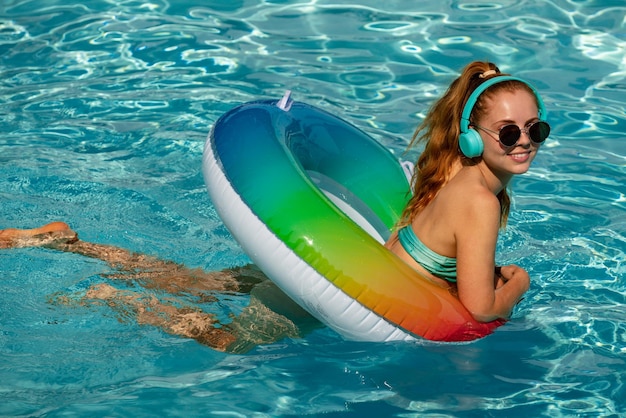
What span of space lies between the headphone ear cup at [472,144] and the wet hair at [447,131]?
0.23 ft

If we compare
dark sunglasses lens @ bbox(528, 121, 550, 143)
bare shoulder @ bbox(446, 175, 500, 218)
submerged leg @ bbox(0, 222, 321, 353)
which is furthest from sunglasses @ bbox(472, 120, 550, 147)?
submerged leg @ bbox(0, 222, 321, 353)

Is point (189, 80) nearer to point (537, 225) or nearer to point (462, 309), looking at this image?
point (537, 225)

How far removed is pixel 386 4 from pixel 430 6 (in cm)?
41

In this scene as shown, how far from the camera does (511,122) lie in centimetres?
391

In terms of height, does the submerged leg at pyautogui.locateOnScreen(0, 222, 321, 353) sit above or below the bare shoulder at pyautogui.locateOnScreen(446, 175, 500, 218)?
below

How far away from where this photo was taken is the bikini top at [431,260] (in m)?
4.06

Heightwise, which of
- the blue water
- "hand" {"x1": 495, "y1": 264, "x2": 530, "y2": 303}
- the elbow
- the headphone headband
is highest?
the headphone headband

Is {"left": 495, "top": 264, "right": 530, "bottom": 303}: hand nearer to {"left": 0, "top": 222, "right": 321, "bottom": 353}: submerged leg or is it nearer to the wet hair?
the wet hair

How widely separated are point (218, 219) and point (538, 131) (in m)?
2.40

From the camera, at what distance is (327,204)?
13.1 ft

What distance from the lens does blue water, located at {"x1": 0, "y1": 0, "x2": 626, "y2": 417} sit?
3863 millimetres

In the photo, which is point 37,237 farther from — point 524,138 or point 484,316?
point 524,138

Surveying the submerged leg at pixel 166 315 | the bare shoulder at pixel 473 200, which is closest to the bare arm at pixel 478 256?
the bare shoulder at pixel 473 200

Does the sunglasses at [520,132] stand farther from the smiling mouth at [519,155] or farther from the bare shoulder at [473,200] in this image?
the bare shoulder at [473,200]
